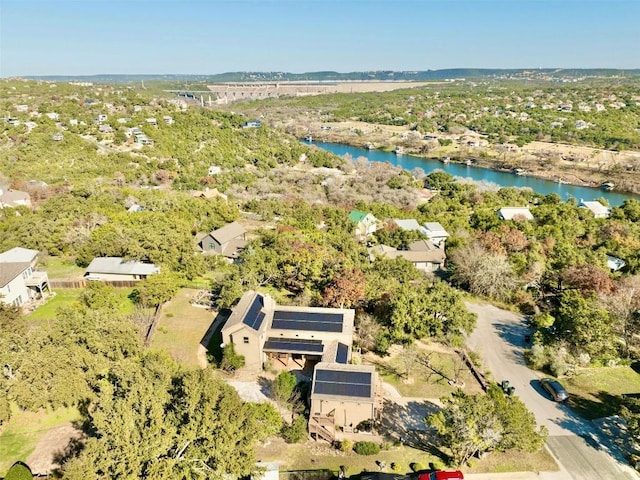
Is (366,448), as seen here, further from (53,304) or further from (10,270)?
(10,270)

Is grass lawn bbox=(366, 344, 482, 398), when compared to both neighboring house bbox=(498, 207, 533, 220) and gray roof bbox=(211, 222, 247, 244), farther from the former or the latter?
neighboring house bbox=(498, 207, 533, 220)

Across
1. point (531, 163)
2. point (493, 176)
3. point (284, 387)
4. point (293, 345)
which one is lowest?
point (493, 176)

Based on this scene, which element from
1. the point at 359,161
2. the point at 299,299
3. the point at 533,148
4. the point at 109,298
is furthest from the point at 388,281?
the point at 533,148

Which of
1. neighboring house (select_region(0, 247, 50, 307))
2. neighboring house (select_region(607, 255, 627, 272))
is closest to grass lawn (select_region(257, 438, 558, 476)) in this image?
neighboring house (select_region(0, 247, 50, 307))

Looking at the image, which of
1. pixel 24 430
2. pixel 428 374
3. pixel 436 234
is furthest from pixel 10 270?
pixel 436 234

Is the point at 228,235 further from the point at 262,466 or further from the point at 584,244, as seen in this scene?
the point at 584,244

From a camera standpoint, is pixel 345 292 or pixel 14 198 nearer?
pixel 345 292

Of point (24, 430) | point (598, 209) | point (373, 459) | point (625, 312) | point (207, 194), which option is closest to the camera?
point (373, 459)
